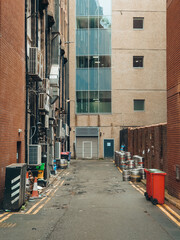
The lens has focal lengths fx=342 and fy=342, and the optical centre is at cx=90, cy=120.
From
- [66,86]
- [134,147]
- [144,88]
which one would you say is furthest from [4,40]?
[144,88]

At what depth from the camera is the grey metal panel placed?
1575 inches

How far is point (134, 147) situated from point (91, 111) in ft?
41.1

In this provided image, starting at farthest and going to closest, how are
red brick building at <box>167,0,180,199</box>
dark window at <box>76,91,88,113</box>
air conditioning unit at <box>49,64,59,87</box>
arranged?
dark window at <box>76,91,88,113</box> → air conditioning unit at <box>49,64,59,87</box> → red brick building at <box>167,0,180,199</box>

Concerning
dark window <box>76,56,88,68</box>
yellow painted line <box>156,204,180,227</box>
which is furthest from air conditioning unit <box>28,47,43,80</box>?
dark window <box>76,56,88,68</box>

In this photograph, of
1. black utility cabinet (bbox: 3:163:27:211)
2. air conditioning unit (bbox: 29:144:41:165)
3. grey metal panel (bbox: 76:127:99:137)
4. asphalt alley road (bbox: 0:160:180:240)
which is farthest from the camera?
grey metal panel (bbox: 76:127:99:137)

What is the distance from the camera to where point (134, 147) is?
2884cm

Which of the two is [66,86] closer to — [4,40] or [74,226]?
[4,40]

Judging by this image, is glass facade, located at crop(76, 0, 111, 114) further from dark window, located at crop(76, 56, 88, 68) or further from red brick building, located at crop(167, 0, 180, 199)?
red brick building, located at crop(167, 0, 180, 199)

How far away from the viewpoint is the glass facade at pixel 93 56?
40469mm

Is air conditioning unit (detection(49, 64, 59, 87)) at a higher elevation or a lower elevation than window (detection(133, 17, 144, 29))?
lower

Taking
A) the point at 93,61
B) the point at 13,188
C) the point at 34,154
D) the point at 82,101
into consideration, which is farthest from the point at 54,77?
the point at 93,61

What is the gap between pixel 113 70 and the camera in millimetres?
40469

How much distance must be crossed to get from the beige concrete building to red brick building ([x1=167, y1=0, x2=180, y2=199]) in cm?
2506

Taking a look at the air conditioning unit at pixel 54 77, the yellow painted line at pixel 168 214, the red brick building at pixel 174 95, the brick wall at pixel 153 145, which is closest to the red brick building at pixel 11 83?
the yellow painted line at pixel 168 214
